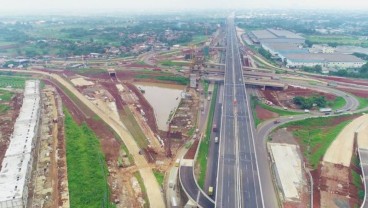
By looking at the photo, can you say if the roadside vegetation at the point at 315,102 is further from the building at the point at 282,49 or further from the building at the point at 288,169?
the building at the point at 282,49

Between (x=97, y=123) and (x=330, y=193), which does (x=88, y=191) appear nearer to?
(x=97, y=123)

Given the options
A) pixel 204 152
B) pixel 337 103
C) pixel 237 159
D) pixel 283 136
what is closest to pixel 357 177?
pixel 283 136

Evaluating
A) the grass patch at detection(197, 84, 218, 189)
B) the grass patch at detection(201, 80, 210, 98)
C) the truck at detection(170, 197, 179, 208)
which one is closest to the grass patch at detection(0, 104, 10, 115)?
the grass patch at detection(197, 84, 218, 189)

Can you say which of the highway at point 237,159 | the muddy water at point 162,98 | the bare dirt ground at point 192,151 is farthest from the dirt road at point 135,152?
the highway at point 237,159

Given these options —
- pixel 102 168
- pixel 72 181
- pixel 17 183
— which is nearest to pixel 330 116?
pixel 102 168

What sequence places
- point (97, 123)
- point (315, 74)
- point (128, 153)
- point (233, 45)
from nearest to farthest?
point (128, 153) < point (97, 123) < point (315, 74) < point (233, 45)
